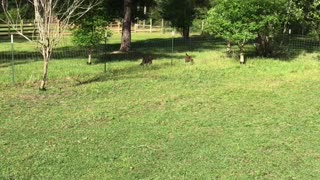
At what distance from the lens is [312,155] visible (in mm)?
6895

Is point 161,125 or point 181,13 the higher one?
point 181,13

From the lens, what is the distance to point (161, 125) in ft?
27.5

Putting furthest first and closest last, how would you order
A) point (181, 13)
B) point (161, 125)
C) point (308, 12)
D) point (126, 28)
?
point (181, 13)
point (126, 28)
point (308, 12)
point (161, 125)

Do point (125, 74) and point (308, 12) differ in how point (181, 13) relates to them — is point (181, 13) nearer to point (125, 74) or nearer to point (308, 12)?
point (308, 12)

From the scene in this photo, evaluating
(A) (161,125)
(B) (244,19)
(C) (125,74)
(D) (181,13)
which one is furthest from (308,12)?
(D) (181,13)

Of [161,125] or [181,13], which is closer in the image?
[161,125]

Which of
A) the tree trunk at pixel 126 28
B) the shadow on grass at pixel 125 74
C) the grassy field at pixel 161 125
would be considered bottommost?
the grassy field at pixel 161 125

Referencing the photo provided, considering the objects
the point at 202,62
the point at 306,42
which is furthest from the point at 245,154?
the point at 306,42

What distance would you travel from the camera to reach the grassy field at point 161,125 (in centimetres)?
630

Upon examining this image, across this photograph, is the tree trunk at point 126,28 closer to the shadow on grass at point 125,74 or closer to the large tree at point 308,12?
the shadow on grass at point 125,74

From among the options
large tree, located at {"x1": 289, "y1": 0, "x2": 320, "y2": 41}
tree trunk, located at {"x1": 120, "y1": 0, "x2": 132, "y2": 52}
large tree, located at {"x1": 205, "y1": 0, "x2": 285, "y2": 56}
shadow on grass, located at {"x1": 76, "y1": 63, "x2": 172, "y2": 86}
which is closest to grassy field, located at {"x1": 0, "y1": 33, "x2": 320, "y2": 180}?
shadow on grass, located at {"x1": 76, "y1": 63, "x2": 172, "y2": 86}

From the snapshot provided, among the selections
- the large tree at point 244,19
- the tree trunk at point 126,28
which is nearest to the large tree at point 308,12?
the large tree at point 244,19

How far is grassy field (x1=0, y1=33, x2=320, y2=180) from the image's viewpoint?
6.30 metres

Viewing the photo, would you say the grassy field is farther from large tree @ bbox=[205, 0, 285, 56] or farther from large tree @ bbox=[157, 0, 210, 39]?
large tree @ bbox=[157, 0, 210, 39]
